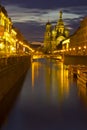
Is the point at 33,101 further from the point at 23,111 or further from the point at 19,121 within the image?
the point at 19,121

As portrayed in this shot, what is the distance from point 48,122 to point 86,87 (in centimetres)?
2374

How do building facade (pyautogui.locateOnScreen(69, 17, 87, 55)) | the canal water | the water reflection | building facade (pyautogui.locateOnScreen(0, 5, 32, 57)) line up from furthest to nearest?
building facade (pyautogui.locateOnScreen(69, 17, 87, 55)), building facade (pyautogui.locateOnScreen(0, 5, 32, 57)), the water reflection, the canal water

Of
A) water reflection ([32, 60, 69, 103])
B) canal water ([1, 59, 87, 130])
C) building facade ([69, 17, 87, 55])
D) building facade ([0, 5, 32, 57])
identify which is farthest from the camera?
building facade ([69, 17, 87, 55])

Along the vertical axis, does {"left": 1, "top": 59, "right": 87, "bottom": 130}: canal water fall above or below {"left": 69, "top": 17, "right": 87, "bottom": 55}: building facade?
below

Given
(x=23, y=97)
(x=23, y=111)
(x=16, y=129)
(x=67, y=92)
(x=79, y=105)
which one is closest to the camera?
(x=16, y=129)

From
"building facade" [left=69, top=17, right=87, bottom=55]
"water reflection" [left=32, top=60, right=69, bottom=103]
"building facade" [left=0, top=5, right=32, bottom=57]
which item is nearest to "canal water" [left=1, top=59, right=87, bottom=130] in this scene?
"water reflection" [left=32, top=60, right=69, bottom=103]

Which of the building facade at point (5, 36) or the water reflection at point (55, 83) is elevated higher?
the building facade at point (5, 36)

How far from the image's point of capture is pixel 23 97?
47625mm

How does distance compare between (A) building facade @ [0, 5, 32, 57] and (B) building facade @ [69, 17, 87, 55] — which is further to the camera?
(B) building facade @ [69, 17, 87, 55]

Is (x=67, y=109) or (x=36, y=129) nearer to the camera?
(x=36, y=129)

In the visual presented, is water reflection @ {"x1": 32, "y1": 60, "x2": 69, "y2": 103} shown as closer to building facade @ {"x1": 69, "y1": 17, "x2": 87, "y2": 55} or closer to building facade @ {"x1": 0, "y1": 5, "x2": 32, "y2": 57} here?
building facade @ {"x1": 0, "y1": 5, "x2": 32, "y2": 57}

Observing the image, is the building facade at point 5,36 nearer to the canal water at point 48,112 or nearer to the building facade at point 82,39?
the canal water at point 48,112

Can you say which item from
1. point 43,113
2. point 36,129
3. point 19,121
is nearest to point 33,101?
point 43,113

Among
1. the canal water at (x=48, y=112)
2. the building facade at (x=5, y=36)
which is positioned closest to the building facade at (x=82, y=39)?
the building facade at (x=5, y=36)
